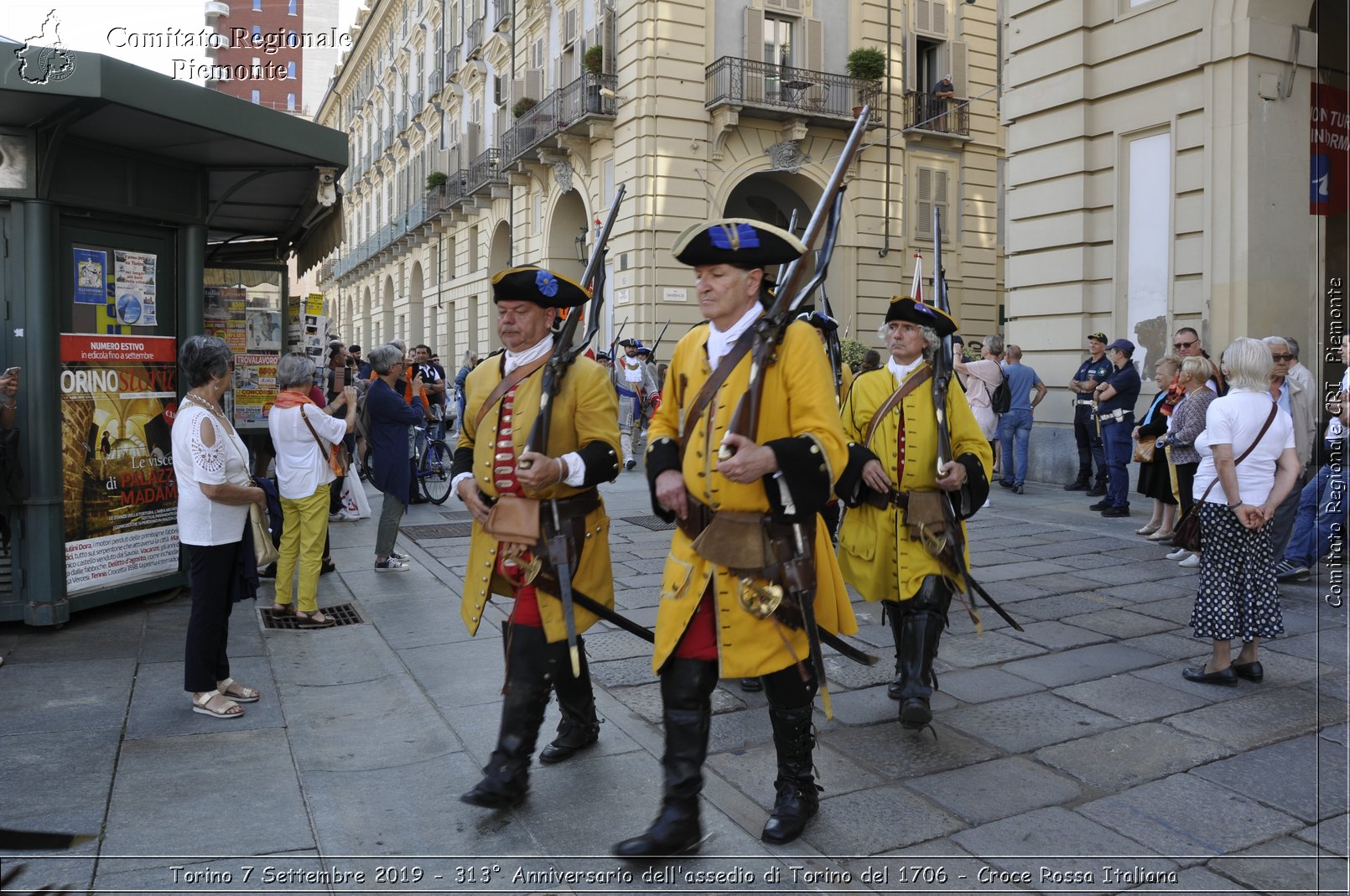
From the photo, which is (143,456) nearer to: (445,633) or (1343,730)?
(445,633)

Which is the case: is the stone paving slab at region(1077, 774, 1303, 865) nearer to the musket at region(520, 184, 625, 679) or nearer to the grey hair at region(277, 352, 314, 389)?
the musket at region(520, 184, 625, 679)

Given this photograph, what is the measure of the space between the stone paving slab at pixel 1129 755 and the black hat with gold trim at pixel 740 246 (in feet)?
7.25

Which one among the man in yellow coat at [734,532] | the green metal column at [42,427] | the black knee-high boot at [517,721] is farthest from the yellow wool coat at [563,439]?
the green metal column at [42,427]

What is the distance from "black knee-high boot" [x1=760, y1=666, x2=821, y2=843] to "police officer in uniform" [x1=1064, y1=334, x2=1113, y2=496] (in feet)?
28.6

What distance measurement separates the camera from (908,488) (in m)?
4.47

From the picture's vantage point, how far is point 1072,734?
4.29 metres

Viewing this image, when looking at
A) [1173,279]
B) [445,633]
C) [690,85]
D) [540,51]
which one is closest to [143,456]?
[445,633]

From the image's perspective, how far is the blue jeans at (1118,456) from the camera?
10312mm

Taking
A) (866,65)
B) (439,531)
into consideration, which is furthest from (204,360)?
(866,65)

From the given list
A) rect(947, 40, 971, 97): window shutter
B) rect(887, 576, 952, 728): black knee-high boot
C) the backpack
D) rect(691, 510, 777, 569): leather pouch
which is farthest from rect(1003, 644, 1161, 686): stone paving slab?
rect(947, 40, 971, 97): window shutter

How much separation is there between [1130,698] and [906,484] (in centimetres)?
147

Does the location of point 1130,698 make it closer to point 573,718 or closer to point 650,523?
point 573,718

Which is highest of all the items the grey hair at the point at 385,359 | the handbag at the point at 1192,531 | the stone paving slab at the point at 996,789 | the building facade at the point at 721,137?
the building facade at the point at 721,137

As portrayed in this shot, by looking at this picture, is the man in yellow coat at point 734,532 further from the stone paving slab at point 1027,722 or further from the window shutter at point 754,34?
the window shutter at point 754,34
